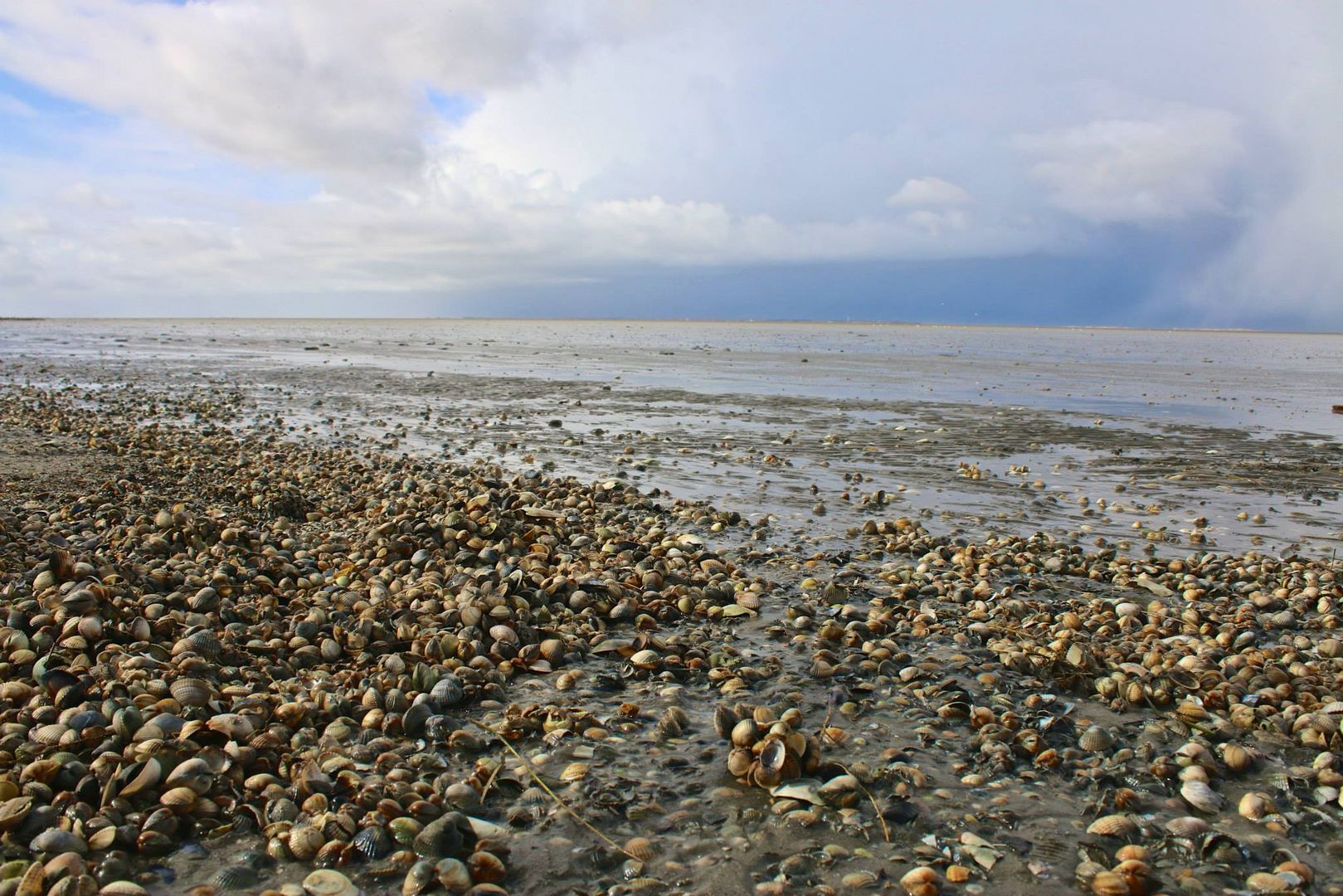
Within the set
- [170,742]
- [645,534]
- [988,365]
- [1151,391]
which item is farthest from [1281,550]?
[988,365]

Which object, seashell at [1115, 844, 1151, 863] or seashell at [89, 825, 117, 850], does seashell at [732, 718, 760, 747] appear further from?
seashell at [89, 825, 117, 850]

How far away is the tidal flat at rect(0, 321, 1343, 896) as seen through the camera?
3.67 meters

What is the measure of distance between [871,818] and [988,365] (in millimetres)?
44347

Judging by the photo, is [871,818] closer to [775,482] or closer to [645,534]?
[645,534]

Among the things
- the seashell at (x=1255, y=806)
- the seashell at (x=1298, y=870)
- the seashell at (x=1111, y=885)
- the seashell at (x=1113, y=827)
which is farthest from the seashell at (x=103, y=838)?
the seashell at (x=1255, y=806)

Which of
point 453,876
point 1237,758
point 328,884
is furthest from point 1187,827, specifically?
point 328,884

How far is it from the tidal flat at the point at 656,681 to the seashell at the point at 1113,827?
2 centimetres

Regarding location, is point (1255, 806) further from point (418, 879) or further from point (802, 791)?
point (418, 879)

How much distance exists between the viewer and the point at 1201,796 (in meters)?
4.16

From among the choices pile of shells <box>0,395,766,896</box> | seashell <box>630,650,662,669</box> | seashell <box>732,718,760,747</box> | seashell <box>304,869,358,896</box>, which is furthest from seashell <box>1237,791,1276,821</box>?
seashell <box>304,869,358,896</box>

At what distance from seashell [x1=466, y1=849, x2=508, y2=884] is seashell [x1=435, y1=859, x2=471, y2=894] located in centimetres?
3

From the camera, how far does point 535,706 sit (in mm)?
5074

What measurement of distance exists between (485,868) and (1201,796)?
364cm

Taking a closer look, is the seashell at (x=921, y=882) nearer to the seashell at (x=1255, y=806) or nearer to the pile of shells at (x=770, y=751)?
the pile of shells at (x=770, y=751)
